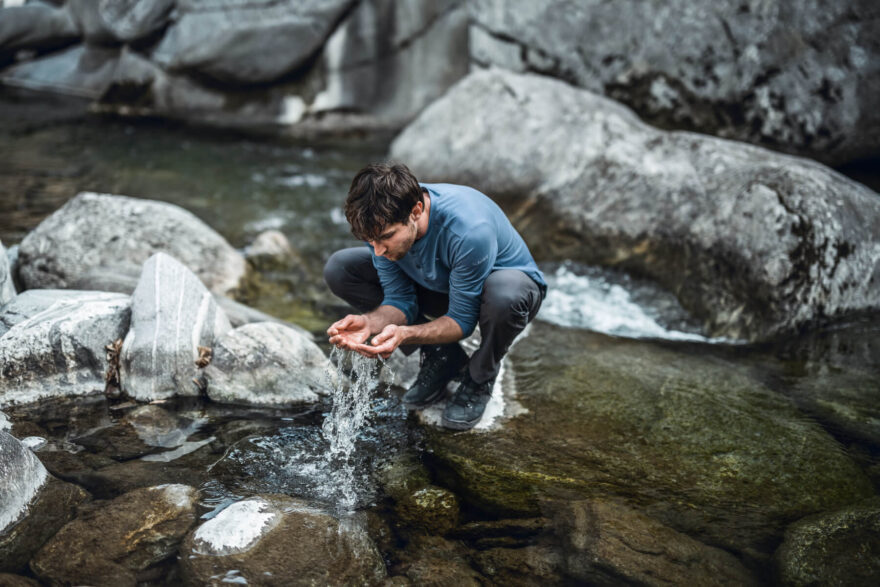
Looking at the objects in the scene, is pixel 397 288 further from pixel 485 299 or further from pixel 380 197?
pixel 380 197

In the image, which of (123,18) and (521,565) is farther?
(123,18)

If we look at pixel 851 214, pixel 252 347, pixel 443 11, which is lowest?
pixel 252 347

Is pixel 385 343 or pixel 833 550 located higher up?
pixel 385 343

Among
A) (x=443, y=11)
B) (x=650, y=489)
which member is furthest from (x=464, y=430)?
(x=443, y=11)

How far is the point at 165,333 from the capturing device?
3.60m

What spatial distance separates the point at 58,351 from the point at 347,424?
1.61 metres

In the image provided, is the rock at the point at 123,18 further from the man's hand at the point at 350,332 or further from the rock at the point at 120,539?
the rock at the point at 120,539

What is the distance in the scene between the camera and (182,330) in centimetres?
365

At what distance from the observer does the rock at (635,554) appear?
244cm

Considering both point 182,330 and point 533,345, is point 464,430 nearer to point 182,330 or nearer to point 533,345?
point 533,345

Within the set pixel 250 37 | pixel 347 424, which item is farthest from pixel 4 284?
pixel 250 37

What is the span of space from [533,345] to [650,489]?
1.60m

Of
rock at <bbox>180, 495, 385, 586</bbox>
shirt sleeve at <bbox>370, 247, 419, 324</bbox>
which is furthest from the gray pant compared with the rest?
rock at <bbox>180, 495, 385, 586</bbox>

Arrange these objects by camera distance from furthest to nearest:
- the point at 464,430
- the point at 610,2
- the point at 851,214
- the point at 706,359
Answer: the point at 610,2, the point at 851,214, the point at 706,359, the point at 464,430
